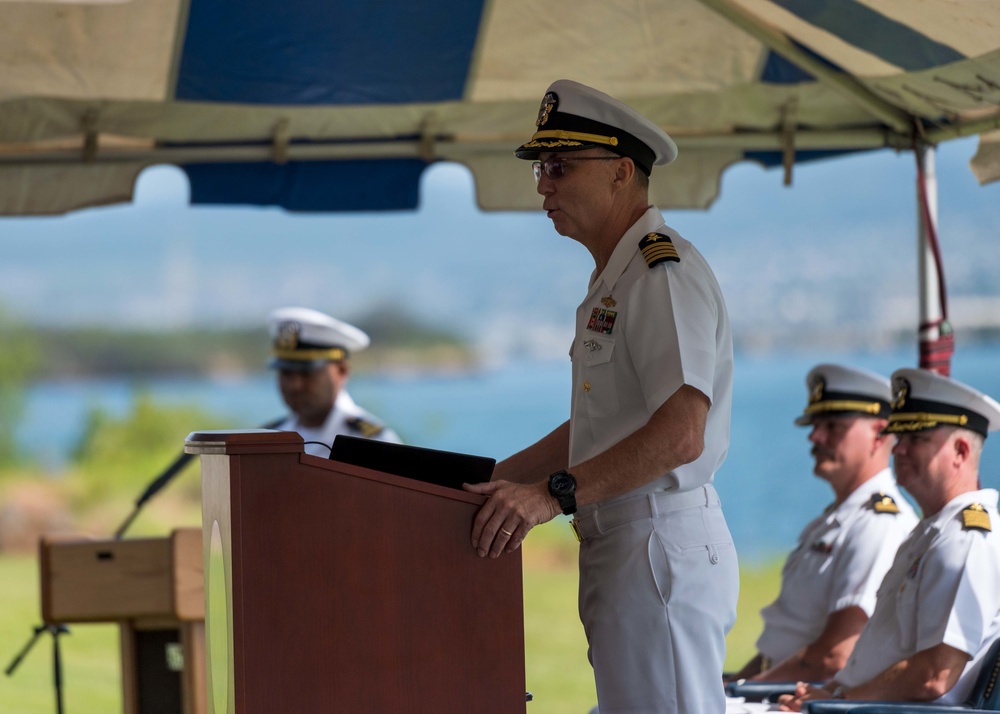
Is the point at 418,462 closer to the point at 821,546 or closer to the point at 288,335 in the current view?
the point at 821,546

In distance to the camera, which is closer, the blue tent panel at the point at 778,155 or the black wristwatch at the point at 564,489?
the black wristwatch at the point at 564,489

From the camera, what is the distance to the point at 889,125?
12.7 feet

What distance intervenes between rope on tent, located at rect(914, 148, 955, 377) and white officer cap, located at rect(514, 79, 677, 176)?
2.02 meters

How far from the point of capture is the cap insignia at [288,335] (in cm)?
470

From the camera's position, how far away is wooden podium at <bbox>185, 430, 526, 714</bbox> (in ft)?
5.31

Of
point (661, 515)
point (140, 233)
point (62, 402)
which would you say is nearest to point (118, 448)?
point (62, 402)

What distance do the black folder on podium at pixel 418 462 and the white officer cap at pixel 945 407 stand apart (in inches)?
69.6

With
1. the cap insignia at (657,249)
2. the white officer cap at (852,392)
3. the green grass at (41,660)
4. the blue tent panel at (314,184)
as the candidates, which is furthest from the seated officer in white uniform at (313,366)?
the green grass at (41,660)

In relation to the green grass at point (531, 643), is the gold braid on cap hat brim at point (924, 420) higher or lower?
higher

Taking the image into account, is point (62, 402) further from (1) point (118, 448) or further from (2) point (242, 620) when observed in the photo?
(2) point (242, 620)

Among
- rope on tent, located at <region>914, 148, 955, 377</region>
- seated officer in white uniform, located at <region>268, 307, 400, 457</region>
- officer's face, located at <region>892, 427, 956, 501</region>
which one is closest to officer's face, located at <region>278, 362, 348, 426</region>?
seated officer in white uniform, located at <region>268, 307, 400, 457</region>

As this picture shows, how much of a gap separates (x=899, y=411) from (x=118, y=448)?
72.2 feet

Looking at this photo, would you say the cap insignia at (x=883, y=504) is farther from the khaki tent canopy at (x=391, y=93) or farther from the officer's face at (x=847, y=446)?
the khaki tent canopy at (x=391, y=93)

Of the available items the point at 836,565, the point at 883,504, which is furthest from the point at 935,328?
the point at 836,565
